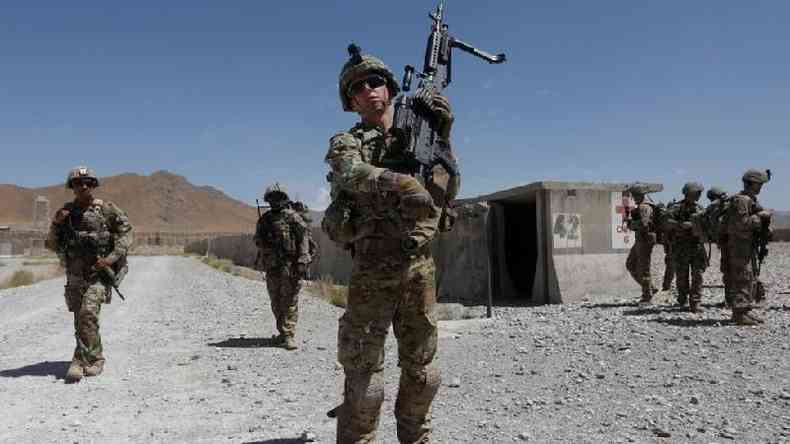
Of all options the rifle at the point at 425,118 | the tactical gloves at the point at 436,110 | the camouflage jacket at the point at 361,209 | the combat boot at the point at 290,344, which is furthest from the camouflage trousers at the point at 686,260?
the camouflage jacket at the point at 361,209

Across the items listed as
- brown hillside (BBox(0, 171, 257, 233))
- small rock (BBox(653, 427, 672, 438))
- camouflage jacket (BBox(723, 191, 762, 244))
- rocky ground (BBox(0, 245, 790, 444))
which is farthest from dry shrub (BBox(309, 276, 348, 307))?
brown hillside (BBox(0, 171, 257, 233))

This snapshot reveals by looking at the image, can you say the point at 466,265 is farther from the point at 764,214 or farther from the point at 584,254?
the point at 764,214

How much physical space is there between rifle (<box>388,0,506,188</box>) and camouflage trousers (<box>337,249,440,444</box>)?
1.66ft

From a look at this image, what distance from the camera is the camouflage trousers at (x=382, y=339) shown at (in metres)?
3.13

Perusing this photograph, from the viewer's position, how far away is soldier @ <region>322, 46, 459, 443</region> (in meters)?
3.09

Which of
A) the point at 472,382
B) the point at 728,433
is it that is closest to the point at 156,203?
the point at 472,382

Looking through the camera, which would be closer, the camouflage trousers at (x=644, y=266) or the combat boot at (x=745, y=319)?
the combat boot at (x=745, y=319)

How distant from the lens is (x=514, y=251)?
15.1 metres

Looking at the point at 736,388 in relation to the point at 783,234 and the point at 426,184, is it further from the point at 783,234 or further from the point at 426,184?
the point at 783,234

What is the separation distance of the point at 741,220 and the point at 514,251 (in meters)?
7.45

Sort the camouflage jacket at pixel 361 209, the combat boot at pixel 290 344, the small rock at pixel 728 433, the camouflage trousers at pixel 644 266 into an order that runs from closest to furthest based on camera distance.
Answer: the camouflage jacket at pixel 361 209 < the small rock at pixel 728 433 < the combat boot at pixel 290 344 < the camouflage trousers at pixel 644 266

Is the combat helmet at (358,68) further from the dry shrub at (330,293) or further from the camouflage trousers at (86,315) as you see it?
the dry shrub at (330,293)

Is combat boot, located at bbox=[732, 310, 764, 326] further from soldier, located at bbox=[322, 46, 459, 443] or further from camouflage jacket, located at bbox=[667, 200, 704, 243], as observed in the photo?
soldier, located at bbox=[322, 46, 459, 443]

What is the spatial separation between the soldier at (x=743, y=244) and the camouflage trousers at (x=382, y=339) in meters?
6.12
